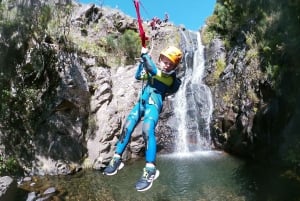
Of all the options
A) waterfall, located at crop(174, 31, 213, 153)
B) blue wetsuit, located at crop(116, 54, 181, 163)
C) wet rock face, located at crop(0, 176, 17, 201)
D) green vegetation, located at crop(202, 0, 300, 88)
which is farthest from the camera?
waterfall, located at crop(174, 31, 213, 153)

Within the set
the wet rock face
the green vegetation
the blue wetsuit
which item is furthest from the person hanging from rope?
the green vegetation

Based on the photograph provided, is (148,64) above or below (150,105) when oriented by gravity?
above

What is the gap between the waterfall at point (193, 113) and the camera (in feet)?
70.1

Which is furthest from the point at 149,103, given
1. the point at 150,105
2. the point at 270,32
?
the point at 270,32

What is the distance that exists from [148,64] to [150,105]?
65 centimetres

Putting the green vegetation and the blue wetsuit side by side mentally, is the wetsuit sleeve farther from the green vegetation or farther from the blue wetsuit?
the green vegetation

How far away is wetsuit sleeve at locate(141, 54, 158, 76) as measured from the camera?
5.91m

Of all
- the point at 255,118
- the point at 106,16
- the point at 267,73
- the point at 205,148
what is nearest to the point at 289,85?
the point at 267,73

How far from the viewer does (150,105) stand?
20.2 feet

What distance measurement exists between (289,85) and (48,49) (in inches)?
434

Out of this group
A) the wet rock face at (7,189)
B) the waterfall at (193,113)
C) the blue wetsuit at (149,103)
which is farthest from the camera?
the waterfall at (193,113)

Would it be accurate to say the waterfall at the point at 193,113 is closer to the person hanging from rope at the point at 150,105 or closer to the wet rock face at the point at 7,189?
the wet rock face at the point at 7,189

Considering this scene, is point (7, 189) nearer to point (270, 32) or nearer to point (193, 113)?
point (270, 32)

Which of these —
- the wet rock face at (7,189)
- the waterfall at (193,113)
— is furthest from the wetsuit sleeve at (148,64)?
the waterfall at (193,113)
